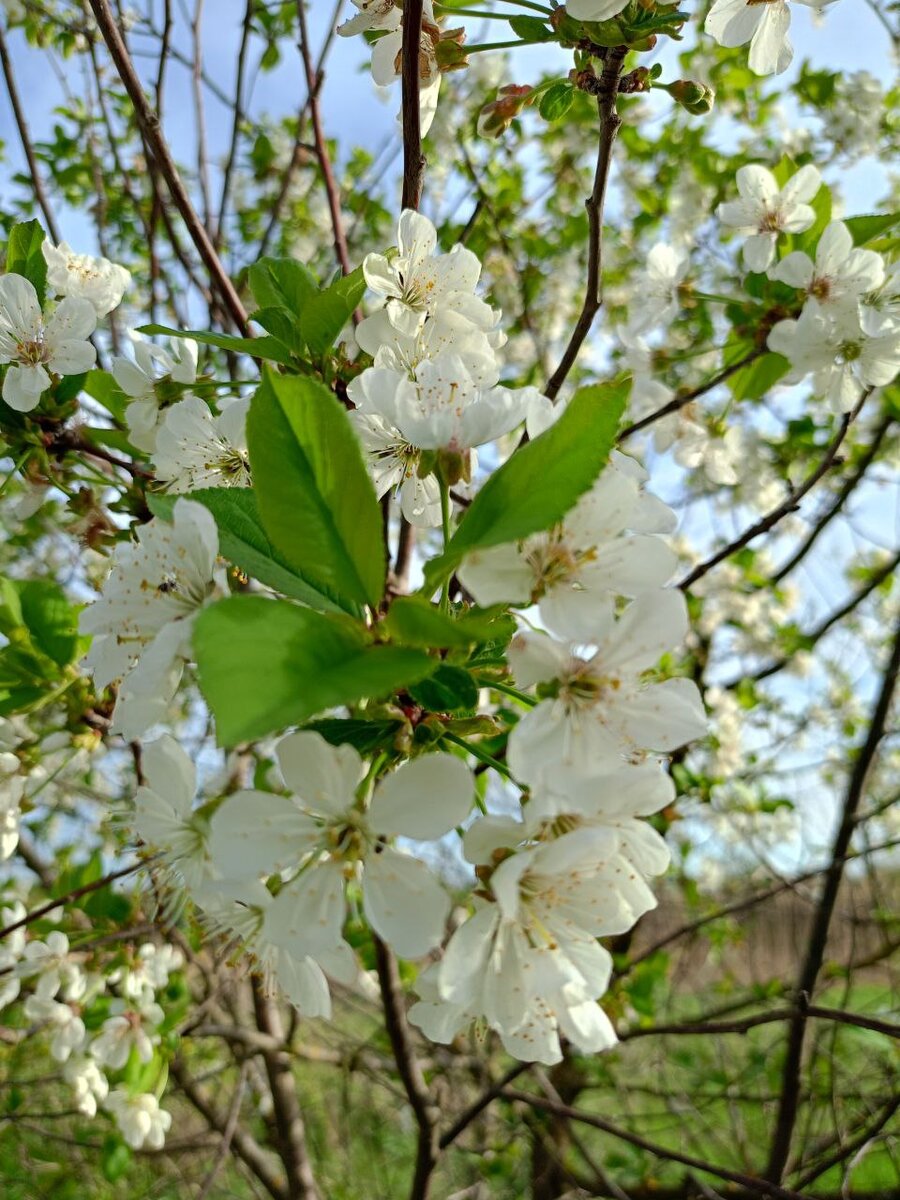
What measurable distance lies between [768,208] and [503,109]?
655 mm

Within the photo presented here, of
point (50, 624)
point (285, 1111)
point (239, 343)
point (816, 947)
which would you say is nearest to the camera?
point (239, 343)

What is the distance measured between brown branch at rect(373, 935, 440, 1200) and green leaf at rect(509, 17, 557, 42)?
1322mm

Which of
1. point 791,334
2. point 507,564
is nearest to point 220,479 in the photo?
point 507,564

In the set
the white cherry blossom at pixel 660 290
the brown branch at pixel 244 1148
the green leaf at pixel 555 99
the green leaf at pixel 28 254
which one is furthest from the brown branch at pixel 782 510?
the brown branch at pixel 244 1148

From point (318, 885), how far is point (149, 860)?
35 cm

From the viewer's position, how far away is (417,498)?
97 cm

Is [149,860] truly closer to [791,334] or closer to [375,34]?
[375,34]

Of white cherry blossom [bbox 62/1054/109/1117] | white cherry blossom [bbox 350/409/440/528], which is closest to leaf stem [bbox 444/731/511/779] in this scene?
white cherry blossom [bbox 350/409/440/528]

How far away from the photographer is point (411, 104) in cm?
95

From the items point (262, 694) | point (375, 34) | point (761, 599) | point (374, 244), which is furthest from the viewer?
point (761, 599)

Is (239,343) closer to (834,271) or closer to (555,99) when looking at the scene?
(555,99)

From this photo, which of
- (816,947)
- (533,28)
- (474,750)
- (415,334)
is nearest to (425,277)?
(415,334)

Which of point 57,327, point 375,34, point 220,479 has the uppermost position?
point 375,34

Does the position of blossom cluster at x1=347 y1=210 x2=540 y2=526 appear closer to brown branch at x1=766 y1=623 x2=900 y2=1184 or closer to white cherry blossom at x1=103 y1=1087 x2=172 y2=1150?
brown branch at x1=766 y1=623 x2=900 y2=1184
